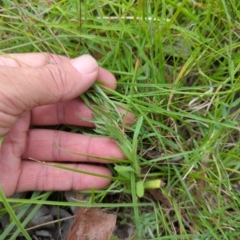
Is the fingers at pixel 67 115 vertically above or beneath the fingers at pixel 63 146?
above

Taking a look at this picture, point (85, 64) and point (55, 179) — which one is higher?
point (85, 64)

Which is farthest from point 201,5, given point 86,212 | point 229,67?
point 86,212

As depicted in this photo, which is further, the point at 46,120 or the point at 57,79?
the point at 46,120

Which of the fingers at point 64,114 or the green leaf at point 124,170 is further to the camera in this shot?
the fingers at point 64,114

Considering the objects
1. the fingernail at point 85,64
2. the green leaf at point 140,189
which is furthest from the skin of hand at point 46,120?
the green leaf at point 140,189

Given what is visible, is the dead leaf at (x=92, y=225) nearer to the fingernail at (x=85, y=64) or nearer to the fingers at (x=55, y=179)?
the fingers at (x=55, y=179)

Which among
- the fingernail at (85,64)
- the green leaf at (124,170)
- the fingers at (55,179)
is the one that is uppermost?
the fingernail at (85,64)

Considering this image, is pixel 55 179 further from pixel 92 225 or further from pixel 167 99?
pixel 167 99

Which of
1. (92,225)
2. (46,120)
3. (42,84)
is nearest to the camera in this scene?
(42,84)

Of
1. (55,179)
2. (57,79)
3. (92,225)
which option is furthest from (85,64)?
(92,225)
